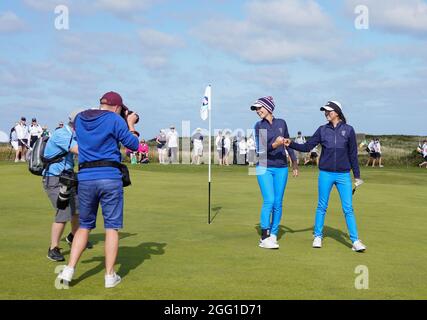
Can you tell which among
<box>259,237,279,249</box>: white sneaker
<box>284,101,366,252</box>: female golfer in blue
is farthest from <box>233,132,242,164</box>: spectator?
<box>259,237,279,249</box>: white sneaker

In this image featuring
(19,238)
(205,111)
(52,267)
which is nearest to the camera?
(52,267)

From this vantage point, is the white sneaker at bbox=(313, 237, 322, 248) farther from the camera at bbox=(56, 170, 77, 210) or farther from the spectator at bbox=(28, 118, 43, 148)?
the spectator at bbox=(28, 118, 43, 148)

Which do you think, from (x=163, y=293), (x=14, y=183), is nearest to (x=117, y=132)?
(x=163, y=293)

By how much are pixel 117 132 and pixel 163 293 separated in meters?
1.95

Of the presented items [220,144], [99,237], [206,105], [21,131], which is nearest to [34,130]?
[21,131]

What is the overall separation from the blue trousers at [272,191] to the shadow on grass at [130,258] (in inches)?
73.4

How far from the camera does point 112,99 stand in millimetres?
7141

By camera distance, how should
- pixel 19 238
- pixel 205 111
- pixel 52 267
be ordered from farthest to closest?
pixel 205 111, pixel 19 238, pixel 52 267

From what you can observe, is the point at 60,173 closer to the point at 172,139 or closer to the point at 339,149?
the point at 339,149

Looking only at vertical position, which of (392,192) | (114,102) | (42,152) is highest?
(114,102)

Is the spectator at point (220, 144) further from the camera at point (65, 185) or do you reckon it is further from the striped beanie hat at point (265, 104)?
the camera at point (65, 185)

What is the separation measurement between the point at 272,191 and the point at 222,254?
5.10 ft

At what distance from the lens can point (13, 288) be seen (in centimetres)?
693
